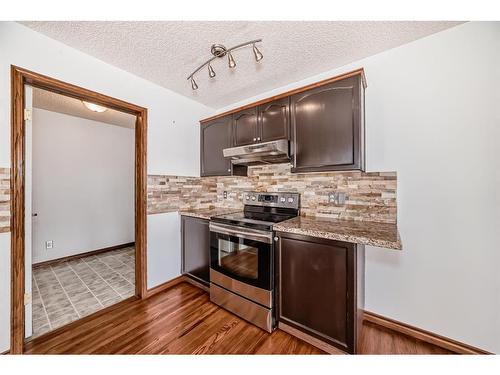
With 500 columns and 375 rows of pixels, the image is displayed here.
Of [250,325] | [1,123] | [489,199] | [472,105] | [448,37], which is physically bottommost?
[250,325]

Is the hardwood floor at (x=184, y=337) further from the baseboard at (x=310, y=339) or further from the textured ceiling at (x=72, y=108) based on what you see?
the textured ceiling at (x=72, y=108)

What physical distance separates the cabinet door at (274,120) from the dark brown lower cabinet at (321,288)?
41.0 inches

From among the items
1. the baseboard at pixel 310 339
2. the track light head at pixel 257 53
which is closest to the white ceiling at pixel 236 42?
the track light head at pixel 257 53

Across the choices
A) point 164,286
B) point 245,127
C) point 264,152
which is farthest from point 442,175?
point 164,286

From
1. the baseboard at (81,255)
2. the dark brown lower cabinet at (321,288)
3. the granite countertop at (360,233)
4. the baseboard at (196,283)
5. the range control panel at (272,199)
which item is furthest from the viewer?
the baseboard at (81,255)

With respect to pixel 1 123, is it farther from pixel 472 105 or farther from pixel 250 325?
pixel 472 105

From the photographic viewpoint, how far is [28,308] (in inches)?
64.2

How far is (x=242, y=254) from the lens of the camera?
193 cm

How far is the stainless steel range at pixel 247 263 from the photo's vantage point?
5.71ft

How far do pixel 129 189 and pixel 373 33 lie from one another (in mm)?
4464

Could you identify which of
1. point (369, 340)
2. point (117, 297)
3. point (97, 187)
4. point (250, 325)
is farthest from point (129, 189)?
point (369, 340)

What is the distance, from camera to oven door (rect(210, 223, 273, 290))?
5.72 ft

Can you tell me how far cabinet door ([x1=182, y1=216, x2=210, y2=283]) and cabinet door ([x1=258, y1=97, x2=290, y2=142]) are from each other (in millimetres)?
1189

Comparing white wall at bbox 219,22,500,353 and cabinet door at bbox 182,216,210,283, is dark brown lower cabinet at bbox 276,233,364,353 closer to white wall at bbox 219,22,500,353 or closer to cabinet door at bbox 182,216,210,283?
white wall at bbox 219,22,500,353
